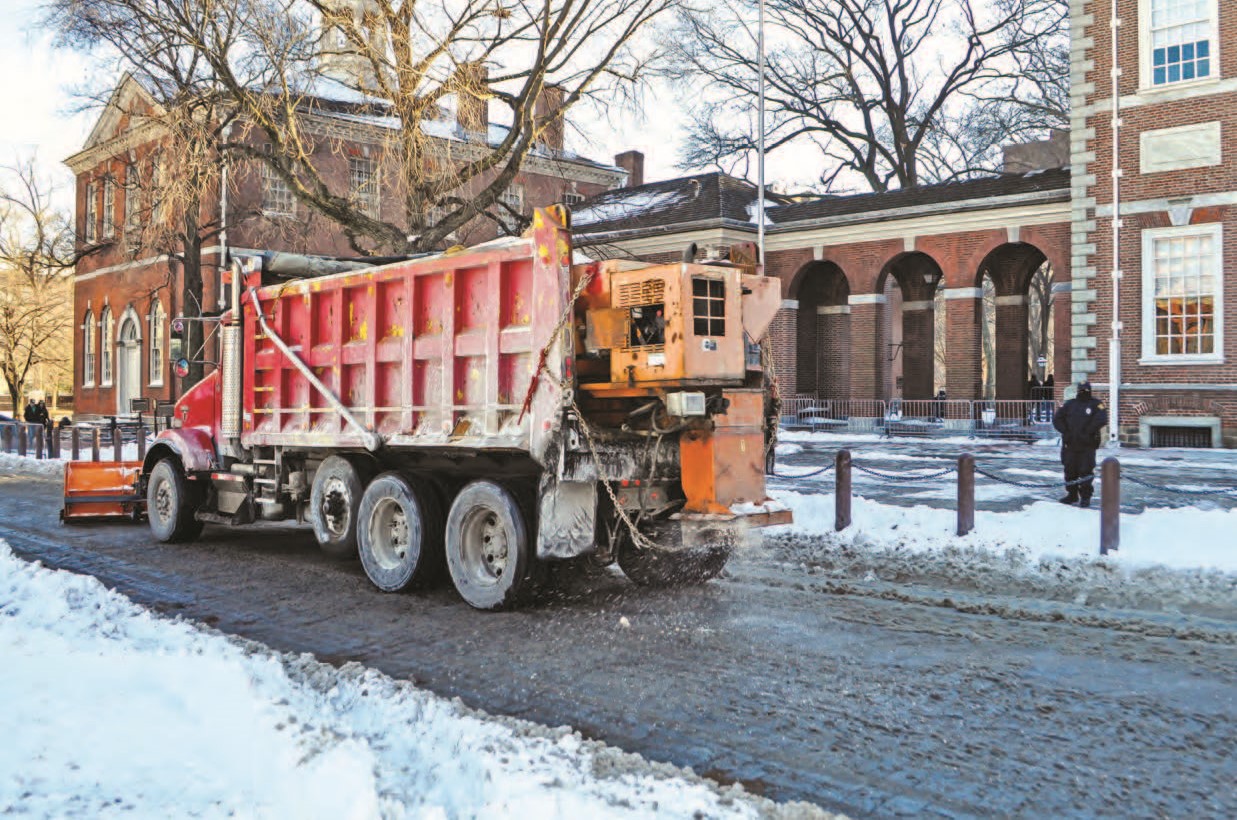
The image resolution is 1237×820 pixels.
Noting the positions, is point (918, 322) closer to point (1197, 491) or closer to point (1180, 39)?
point (1180, 39)

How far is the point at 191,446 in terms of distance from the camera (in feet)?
35.2

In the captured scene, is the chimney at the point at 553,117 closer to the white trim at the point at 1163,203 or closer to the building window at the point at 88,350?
the white trim at the point at 1163,203

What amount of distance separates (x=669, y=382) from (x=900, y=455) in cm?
1583

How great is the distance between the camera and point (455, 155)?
66.9 feet

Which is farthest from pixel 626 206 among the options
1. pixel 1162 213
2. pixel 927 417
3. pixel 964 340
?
pixel 1162 213

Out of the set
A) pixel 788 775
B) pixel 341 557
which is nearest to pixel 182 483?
pixel 341 557

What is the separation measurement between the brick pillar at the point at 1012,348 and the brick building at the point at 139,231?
14.7 m

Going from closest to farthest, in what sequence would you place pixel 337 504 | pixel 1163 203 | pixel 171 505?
pixel 337 504 < pixel 171 505 < pixel 1163 203

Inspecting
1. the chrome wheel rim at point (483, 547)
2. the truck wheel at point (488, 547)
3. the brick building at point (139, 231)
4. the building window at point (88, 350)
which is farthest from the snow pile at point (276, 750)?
the building window at point (88, 350)

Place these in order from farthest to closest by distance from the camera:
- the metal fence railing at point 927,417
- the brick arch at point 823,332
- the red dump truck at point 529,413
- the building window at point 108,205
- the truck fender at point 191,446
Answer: the building window at point 108,205
the brick arch at point 823,332
the metal fence railing at point 927,417
the truck fender at point 191,446
the red dump truck at point 529,413

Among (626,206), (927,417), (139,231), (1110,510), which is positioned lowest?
(1110,510)

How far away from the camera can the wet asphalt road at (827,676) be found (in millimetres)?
4246

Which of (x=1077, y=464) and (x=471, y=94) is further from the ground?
(x=471, y=94)

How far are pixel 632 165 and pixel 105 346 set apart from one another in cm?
2559
